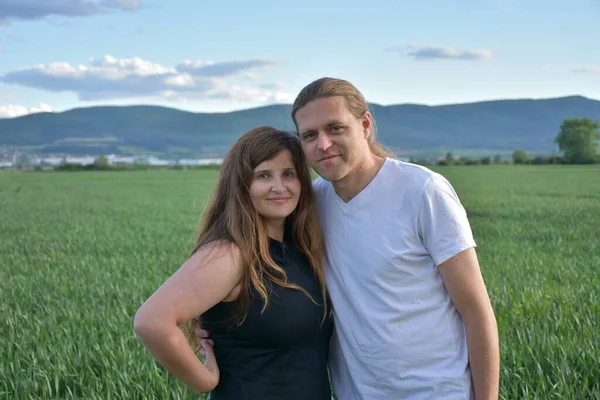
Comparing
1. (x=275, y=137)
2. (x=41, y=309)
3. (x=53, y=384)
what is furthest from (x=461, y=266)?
(x=41, y=309)

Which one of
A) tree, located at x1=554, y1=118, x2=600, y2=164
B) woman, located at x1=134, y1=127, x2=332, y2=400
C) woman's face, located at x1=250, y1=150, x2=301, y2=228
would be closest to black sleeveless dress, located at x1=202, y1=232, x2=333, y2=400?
woman, located at x1=134, y1=127, x2=332, y2=400

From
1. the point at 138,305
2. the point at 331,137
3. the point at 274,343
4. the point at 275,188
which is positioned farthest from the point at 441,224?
the point at 138,305

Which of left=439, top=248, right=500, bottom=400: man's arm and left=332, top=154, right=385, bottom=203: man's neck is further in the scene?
left=332, top=154, right=385, bottom=203: man's neck

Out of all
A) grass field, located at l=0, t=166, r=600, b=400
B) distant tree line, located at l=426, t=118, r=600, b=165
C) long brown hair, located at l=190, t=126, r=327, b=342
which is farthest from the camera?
distant tree line, located at l=426, t=118, r=600, b=165

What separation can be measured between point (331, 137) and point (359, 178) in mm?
211

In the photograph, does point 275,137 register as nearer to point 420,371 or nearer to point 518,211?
point 420,371

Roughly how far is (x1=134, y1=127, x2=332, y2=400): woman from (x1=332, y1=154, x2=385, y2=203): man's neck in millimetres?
184

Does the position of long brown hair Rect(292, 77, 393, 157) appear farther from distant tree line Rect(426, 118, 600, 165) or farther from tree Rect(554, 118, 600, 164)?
tree Rect(554, 118, 600, 164)

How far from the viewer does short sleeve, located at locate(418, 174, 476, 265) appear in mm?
2340

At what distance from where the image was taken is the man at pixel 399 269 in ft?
7.85

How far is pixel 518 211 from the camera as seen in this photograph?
64.2 ft

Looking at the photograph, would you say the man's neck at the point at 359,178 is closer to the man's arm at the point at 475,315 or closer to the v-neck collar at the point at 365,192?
the v-neck collar at the point at 365,192

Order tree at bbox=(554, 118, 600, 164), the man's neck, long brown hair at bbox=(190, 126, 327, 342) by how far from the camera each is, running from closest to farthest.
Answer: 1. long brown hair at bbox=(190, 126, 327, 342)
2. the man's neck
3. tree at bbox=(554, 118, 600, 164)

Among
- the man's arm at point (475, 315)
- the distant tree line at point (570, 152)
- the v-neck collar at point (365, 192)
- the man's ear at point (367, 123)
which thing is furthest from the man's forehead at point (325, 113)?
the distant tree line at point (570, 152)
